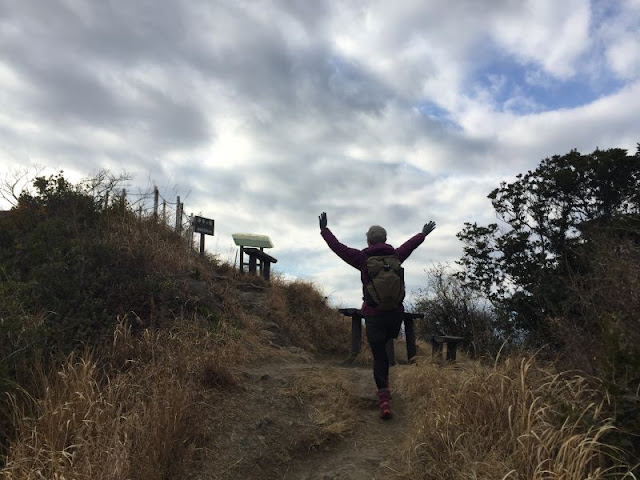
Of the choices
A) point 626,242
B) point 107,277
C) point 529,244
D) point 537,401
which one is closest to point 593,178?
point 529,244

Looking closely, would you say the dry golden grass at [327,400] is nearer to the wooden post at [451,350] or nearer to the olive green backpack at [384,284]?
the olive green backpack at [384,284]

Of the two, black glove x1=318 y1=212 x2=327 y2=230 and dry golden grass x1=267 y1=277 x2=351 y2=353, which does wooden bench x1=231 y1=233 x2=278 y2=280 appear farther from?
black glove x1=318 y1=212 x2=327 y2=230

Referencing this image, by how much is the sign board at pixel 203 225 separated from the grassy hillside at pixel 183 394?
4228mm

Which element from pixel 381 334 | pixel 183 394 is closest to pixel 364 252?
pixel 381 334

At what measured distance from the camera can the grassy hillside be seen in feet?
10.4

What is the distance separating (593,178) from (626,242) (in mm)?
8320

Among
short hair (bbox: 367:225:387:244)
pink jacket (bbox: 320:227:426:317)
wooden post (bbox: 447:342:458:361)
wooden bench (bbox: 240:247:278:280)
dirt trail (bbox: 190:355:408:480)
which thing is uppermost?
wooden bench (bbox: 240:247:278:280)

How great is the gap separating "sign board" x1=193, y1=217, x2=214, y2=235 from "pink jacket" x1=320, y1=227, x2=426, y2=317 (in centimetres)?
737

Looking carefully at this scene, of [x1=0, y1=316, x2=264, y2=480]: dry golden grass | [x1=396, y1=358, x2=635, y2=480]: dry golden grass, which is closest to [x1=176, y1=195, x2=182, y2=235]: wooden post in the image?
[x1=0, y1=316, x2=264, y2=480]: dry golden grass

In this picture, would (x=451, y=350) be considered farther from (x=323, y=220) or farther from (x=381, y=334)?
(x=323, y=220)

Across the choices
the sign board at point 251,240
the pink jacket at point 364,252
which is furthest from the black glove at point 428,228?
the sign board at point 251,240

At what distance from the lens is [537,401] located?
11.6 feet

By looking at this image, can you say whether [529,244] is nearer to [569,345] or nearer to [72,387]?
[569,345]

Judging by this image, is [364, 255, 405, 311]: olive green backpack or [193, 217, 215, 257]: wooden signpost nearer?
[364, 255, 405, 311]: olive green backpack
